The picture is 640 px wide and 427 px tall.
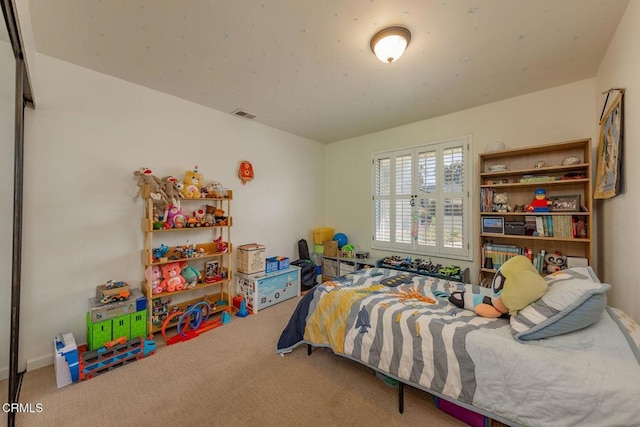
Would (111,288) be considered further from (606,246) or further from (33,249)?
(606,246)

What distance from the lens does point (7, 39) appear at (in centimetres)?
129

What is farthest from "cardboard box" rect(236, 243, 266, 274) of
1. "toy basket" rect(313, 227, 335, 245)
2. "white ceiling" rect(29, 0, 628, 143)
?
"white ceiling" rect(29, 0, 628, 143)

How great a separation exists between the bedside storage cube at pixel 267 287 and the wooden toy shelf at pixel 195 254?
0.22m

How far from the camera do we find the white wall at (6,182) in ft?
4.39

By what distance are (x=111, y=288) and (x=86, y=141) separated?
1348 mm

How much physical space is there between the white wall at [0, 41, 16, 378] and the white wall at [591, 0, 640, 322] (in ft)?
11.4

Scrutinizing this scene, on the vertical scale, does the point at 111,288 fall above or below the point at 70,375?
above

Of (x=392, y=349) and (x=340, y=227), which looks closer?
(x=392, y=349)

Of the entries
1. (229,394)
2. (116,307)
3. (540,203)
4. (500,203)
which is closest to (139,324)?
(116,307)

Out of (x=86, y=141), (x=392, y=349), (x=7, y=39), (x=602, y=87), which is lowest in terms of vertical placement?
(x=392, y=349)

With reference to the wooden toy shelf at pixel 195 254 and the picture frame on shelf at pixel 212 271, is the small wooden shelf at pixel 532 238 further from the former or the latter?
the picture frame on shelf at pixel 212 271

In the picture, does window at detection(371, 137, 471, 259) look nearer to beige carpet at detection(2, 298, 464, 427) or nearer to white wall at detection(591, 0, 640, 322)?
white wall at detection(591, 0, 640, 322)

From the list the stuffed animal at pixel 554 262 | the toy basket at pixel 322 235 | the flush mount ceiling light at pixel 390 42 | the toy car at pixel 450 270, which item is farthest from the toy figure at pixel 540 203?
the toy basket at pixel 322 235

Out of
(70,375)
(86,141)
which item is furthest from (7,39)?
(70,375)
